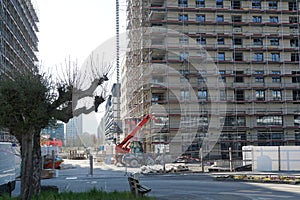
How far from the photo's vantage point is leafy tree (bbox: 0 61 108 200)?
9609mm

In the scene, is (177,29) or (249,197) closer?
(249,197)

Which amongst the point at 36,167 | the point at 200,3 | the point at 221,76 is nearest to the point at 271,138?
the point at 221,76

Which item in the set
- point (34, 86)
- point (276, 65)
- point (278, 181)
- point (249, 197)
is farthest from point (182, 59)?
point (34, 86)

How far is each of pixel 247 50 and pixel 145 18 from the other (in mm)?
12569

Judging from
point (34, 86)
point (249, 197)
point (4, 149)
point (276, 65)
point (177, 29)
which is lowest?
point (249, 197)

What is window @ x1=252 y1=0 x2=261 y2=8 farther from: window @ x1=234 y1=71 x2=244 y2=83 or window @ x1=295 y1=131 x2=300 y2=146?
window @ x1=295 y1=131 x2=300 y2=146

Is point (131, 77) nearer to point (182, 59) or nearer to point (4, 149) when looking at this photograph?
point (182, 59)

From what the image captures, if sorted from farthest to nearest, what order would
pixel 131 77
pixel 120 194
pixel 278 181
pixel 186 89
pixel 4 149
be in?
1. pixel 131 77
2. pixel 186 89
3. pixel 278 181
4. pixel 4 149
5. pixel 120 194

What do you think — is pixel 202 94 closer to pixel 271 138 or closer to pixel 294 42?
pixel 271 138

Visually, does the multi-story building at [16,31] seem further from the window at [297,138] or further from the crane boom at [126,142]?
the window at [297,138]

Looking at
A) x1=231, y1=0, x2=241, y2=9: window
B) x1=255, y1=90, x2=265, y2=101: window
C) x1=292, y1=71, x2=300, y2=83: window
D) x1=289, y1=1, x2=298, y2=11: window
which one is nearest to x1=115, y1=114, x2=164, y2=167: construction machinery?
x1=255, y1=90, x2=265, y2=101: window

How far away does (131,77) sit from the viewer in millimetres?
54812

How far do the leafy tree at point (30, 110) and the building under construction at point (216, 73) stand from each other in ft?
108

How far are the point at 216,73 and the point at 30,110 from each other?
39676 mm
